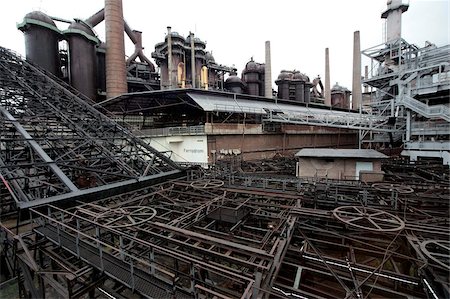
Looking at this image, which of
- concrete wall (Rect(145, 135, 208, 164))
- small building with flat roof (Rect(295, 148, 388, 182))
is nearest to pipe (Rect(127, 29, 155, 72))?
concrete wall (Rect(145, 135, 208, 164))

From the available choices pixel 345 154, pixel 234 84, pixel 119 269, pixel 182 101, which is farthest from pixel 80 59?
pixel 345 154

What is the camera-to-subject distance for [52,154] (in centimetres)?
1442

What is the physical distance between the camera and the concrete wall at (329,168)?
13.6 metres

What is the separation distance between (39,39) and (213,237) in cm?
3357

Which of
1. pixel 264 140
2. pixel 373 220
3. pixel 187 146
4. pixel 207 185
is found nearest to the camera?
pixel 373 220

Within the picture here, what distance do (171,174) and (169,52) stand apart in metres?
30.2

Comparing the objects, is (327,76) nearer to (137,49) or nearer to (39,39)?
(137,49)

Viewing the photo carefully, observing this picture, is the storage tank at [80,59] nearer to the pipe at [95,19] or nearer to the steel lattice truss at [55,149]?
the steel lattice truss at [55,149]

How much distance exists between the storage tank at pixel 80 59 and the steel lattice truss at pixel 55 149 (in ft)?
13.9

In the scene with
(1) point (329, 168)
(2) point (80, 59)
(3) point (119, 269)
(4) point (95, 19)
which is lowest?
(3) point (119, 269)

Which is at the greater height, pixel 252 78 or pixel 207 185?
pixel 252 78

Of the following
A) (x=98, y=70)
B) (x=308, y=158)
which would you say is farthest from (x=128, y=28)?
(x=308, y=158)

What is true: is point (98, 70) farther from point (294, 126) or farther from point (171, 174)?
point (294, 126)

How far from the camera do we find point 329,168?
14164mm
